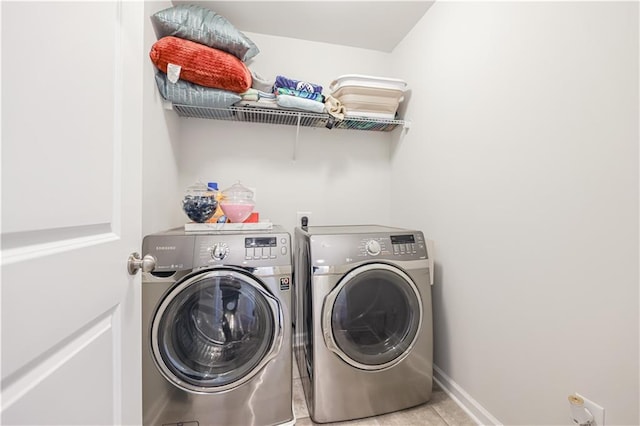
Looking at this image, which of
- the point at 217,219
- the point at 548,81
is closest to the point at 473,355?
the point at 548,81

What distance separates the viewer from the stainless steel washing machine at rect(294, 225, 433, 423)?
50.6 inches

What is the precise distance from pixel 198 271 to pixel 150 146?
65cm

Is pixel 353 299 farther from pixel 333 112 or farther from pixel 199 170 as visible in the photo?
pixel 199 170

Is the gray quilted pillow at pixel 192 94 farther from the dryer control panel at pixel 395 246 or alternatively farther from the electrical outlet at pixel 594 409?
the electrical outlet at pixel 594 409

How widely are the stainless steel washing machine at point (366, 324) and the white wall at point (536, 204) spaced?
0.78 ft

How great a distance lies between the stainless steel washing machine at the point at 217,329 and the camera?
114 cm

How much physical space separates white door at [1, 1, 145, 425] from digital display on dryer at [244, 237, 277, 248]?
1.70ft

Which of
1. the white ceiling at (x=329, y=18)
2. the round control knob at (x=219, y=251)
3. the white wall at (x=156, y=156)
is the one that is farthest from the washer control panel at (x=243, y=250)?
the white ceiling at (x=329, y=18)

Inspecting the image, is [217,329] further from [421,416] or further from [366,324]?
[421,416]

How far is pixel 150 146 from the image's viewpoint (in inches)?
50.4

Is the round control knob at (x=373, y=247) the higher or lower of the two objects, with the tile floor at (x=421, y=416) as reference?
higher

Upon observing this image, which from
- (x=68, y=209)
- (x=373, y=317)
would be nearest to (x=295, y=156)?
(x=373, y=317)

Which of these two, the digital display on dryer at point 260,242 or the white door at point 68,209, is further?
the digital display on dryer at point 260,242

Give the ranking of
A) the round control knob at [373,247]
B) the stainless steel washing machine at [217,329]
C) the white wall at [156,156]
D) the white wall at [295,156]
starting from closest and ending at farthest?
1. the stainless steel washing machine at [217,329]
2. the white wall at [156,156]
3. the round control knob at [373,247]
4. the white wall at [295,156]
